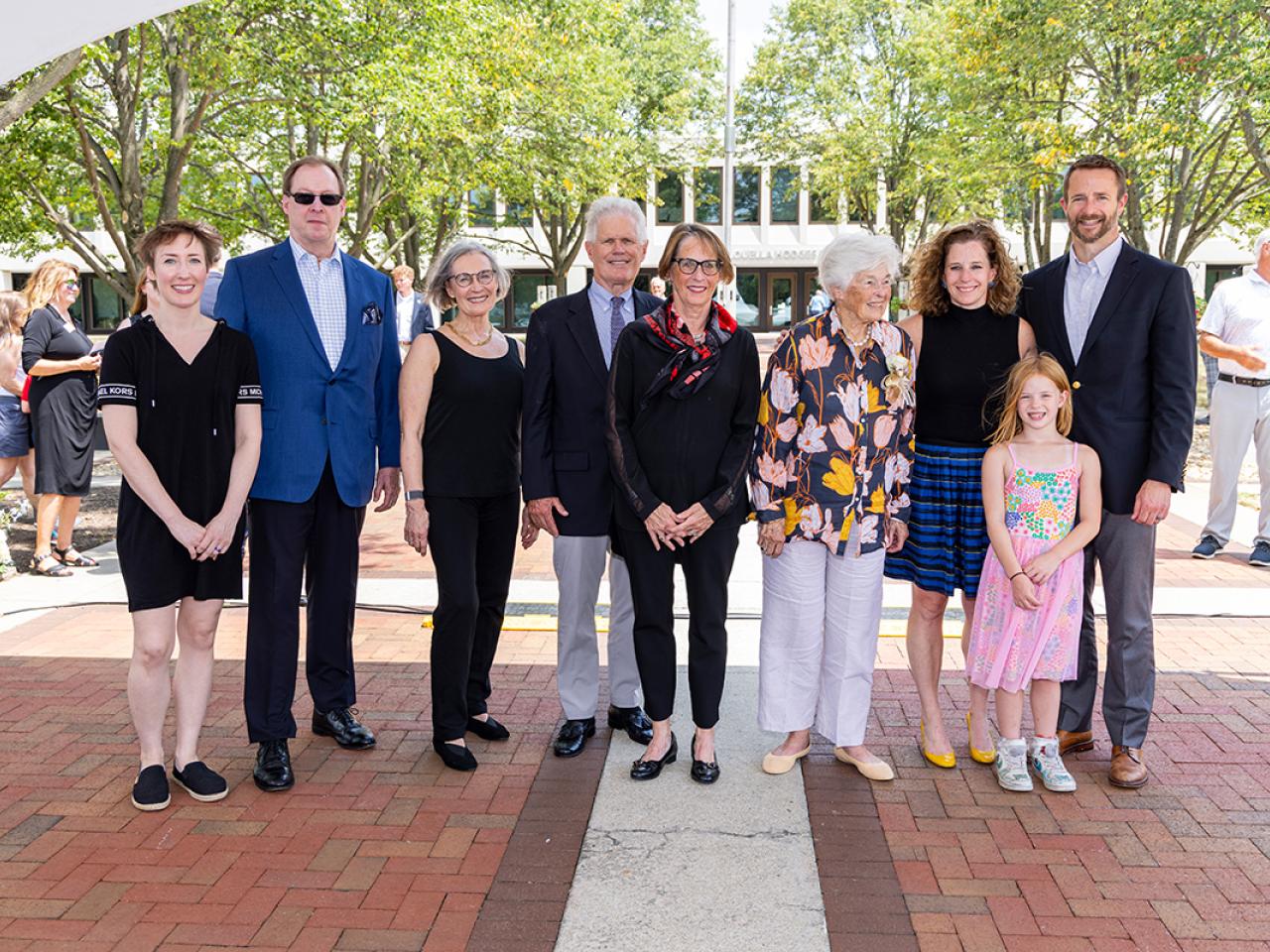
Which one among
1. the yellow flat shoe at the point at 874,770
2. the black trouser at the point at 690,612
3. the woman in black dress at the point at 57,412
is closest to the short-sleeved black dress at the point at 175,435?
the black trouser at the point at 690,612

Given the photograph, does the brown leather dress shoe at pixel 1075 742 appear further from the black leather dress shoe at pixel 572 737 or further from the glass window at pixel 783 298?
the glass window at pixel 783 298

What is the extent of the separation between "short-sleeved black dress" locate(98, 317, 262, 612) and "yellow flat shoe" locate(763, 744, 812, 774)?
2.10m

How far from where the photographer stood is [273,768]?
14.1 ft

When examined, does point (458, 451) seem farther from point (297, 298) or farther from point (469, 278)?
point (297, 298)

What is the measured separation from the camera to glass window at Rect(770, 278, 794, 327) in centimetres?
4769

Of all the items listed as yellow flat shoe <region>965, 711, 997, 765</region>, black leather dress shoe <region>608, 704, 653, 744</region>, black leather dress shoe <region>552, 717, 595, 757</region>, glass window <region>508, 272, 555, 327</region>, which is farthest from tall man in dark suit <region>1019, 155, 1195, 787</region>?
glass window <region>508, 272, 555, 327</region>

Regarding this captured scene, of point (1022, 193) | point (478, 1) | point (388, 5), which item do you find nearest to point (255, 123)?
point (478, 1)

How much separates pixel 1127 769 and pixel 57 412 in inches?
269

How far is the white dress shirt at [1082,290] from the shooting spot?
4.32 metres

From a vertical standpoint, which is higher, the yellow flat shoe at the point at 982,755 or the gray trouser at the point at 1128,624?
the gray trouser at the point at 1128,624

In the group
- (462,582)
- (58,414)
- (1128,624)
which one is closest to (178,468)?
(462,582)

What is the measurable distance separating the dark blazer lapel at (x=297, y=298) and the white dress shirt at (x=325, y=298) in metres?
0.02

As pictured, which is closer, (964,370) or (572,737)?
(964,370)

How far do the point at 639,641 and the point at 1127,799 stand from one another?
1.82m
